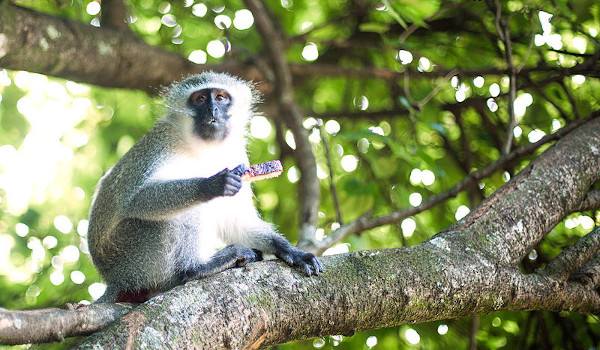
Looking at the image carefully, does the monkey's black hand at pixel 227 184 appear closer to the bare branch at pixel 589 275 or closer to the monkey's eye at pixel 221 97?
the monkey's eye at pixel 221 97

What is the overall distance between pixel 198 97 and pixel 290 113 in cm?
135

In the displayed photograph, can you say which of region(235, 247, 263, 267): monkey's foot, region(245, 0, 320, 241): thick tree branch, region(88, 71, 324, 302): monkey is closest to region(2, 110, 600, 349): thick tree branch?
region(88, 71, 324, 302): monkey

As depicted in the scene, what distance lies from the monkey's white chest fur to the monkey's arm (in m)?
0.31

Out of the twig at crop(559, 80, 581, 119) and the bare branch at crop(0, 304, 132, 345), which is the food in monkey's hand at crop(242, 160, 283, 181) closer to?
the bare branch at crop(0, 304, 132, 345)

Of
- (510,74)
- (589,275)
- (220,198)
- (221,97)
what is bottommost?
(220,198)

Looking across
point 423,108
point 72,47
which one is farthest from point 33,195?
point 423,108

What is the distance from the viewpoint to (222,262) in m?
4.74

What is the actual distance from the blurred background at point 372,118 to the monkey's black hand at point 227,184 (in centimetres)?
129

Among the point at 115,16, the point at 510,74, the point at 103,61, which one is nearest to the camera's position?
the point at 510,74

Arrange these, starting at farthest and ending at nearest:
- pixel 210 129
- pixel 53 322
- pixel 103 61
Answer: pixel 103 61
pixel 210 129
pixel 53 322

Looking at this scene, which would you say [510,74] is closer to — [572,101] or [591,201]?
[572,101]

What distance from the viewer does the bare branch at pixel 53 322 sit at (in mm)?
2850

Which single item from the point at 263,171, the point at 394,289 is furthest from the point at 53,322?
the point at 263,171

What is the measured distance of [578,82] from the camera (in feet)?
22.5
